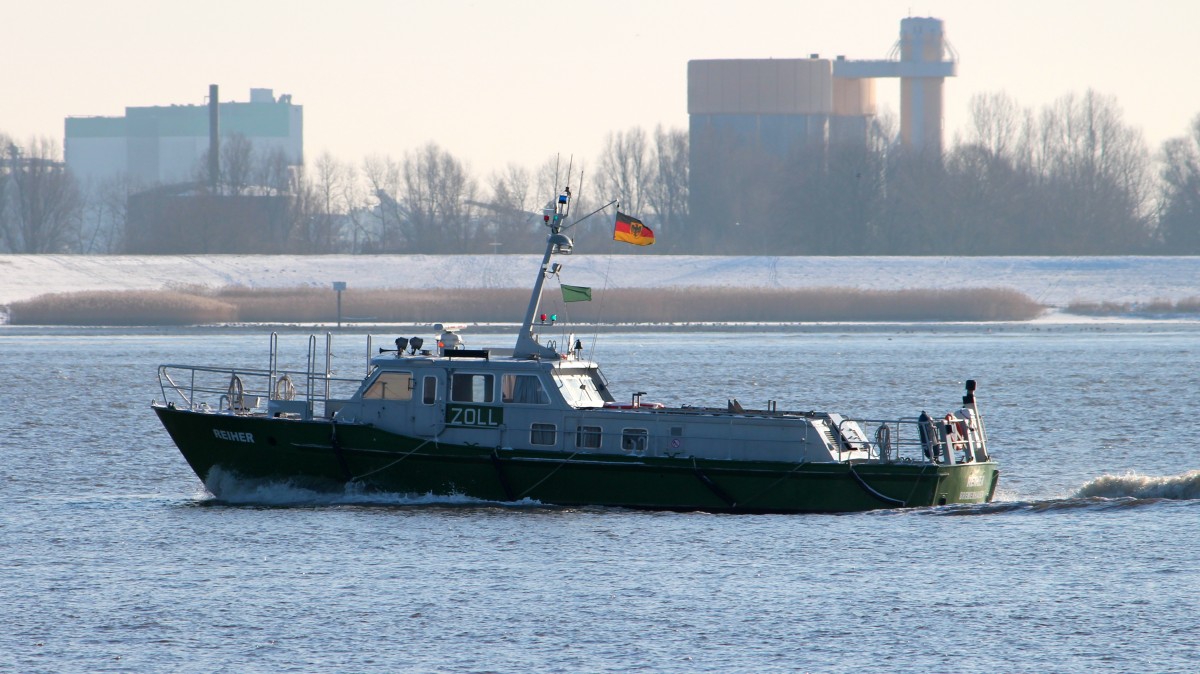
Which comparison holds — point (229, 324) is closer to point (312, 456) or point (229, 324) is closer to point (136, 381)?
point (136, 381)

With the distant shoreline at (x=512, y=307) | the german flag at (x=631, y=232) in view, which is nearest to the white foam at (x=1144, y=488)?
the german flag at (x=631, y=232)

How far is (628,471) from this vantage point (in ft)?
86.3

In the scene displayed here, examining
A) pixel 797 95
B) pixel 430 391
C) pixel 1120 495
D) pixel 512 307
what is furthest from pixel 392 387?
pixel 797 95

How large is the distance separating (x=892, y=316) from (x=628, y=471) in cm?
6380

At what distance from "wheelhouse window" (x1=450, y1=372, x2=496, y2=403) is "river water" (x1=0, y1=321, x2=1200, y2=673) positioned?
5.94 feet

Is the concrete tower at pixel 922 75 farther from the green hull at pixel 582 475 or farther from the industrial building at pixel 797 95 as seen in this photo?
the green hull at pixel 582 475

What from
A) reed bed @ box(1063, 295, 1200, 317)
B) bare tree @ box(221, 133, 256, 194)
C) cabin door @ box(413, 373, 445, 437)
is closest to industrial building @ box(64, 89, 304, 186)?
bare tree @ box(221, 133, 256, 194)

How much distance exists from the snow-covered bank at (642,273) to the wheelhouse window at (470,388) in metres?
67.7

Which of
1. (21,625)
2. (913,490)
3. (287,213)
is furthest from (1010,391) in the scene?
(287,213)

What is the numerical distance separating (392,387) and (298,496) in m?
2.62

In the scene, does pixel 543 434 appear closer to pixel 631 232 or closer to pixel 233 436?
pixel 631 232

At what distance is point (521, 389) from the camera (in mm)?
26688

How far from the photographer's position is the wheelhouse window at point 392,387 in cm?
2702

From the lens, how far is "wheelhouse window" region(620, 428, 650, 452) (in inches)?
1041
